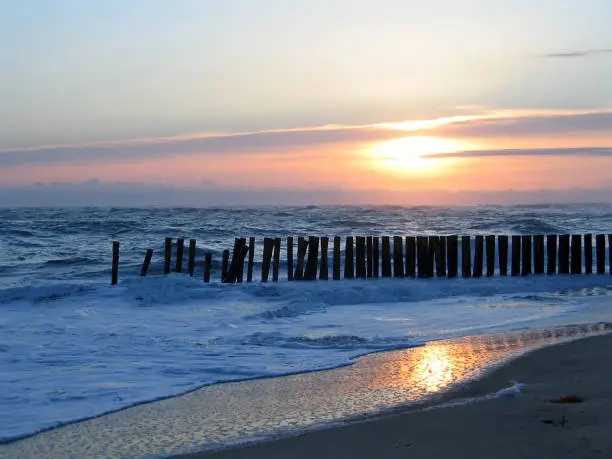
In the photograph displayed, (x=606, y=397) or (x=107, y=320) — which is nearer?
(x=606, y=397)

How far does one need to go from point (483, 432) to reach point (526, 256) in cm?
1342

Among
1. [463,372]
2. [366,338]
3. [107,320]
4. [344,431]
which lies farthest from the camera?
[107,320]

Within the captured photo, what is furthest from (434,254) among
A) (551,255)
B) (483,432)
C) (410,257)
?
(483,432)

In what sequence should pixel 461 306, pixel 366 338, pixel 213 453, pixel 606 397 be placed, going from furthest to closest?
pixel 461 306
pixel 366 338
pixel 606 397
pixel 213 453

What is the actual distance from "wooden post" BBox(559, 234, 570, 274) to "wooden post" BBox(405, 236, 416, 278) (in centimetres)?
370

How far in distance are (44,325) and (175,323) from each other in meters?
1.89

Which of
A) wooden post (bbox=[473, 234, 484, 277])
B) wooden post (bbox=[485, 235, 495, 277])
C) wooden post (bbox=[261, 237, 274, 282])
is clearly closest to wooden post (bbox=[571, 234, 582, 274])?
wooden post (bbox=[485, 235, 495, 277])

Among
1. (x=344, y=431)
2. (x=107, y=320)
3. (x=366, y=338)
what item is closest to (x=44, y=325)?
(x=107, y=320)

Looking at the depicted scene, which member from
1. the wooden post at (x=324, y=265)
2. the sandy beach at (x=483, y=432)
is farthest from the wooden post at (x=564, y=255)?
the sandy beach at (x=483, y=432)

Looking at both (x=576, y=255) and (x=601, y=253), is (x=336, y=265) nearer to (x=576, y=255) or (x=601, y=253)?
(x=576, y=255)

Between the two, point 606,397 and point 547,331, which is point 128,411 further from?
point 547,331

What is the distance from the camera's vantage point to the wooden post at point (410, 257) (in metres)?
17.2

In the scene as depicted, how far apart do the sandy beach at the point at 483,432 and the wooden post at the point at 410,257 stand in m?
10.7

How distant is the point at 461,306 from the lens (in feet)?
43.0
